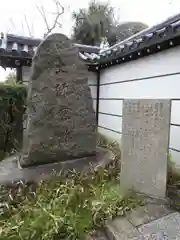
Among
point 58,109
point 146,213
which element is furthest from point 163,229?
point 58,109

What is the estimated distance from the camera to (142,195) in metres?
2.67

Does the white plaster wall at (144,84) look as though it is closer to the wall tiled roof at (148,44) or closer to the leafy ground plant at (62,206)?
the wall tiled roof at (148,44)

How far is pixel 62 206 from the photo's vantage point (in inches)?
88.9

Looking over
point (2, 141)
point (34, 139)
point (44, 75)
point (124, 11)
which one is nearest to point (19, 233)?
point (34, 139)

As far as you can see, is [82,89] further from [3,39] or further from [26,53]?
[3,39]

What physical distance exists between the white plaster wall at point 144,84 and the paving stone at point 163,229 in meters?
1.80

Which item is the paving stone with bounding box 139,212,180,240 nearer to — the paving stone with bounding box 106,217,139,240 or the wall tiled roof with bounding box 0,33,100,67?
the paving stone with bounding box 106,217,139,240

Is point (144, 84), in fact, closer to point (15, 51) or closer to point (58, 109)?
point (58, 109)

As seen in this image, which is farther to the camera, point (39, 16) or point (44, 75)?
point (39, 16)

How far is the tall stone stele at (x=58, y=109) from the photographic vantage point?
3.24 meters

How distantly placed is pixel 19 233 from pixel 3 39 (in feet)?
19.1

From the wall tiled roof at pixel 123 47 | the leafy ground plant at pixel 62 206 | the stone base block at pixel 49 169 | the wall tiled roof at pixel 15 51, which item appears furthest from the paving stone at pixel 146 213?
the wall tiled roof at pixel 15 51

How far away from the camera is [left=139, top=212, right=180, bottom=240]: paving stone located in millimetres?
1873

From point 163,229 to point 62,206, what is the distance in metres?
1.10
